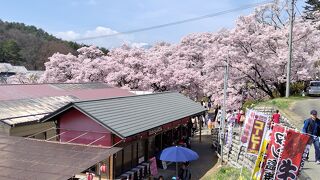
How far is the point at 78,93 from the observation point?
25.4m

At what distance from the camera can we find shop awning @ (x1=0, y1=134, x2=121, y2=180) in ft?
25.9

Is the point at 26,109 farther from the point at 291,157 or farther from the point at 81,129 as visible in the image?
the point at 291,157

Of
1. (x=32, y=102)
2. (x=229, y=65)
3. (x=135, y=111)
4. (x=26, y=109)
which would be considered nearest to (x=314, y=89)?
(x=229, y=65)

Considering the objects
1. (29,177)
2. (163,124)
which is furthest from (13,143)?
(163,124)

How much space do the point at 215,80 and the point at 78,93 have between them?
38.6ft

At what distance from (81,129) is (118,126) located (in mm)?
1859

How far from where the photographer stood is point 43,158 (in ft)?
29.8

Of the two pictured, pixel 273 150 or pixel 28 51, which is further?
pixel 28 51

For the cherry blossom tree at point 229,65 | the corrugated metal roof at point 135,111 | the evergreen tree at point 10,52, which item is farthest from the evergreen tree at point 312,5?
the evergreen tree at point 10,52

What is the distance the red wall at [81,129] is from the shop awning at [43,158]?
456cm

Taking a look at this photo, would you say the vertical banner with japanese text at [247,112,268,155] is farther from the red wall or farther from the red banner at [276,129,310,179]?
the red wall

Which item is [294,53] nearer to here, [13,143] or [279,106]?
[279,106]

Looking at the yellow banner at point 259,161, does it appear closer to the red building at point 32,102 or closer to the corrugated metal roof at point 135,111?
the corrugated metal roof at point 135,111

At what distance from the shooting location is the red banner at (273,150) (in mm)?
9508
